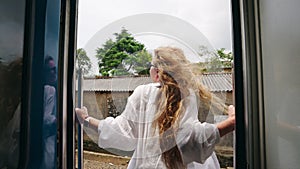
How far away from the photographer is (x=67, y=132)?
1181mm

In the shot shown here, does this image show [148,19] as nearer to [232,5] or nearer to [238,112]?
[232,5]

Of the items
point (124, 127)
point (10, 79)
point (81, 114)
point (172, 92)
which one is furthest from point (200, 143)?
point (10, 79)


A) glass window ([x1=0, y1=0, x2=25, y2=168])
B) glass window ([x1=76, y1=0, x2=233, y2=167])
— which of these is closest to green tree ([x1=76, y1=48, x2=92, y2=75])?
glass window ([x1=76, y1=0, x2=233, y2=167])

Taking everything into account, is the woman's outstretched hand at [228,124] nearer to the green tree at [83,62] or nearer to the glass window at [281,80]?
the glass window at [281,80]

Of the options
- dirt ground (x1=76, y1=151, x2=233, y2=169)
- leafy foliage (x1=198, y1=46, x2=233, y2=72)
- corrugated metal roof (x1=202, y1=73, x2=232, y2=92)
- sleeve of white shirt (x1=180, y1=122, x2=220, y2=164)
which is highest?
leafy foliage (x1=198, y1=46, x2=233, y2=72)

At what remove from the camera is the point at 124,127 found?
1.24m

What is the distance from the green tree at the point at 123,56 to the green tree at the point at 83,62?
0.06 m

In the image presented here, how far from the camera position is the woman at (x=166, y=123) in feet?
3.82

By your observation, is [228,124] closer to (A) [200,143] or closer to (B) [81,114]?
(A) [200,143]

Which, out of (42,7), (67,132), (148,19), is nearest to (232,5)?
(148,19)

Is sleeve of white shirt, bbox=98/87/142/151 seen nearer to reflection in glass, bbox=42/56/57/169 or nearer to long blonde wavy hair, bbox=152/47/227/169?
long blonde wavy hair, bbox=152/47/227/169

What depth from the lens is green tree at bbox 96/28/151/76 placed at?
123 centimetres

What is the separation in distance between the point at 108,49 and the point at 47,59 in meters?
0.32

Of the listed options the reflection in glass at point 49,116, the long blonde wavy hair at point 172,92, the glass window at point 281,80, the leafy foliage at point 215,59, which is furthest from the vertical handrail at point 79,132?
the glass window at point 281,80
